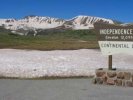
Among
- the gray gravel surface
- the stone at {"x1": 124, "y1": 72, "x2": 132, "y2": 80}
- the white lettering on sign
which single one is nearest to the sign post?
the white lettering on sign

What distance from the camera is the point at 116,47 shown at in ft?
50.7

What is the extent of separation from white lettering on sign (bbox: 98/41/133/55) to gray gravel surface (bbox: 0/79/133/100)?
1.44m

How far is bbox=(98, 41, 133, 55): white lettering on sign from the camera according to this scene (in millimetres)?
15242

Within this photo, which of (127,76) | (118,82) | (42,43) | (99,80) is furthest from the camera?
(42,43)

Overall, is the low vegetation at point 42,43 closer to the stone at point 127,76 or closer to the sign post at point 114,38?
the sign post at point 114,38

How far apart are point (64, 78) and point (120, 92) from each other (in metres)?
4.35

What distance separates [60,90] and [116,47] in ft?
11.4

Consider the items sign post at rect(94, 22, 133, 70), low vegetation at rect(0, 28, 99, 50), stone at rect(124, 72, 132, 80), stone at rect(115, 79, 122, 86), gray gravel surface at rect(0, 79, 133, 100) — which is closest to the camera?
gray gravel surface at rect(0, 79, 133, 100)

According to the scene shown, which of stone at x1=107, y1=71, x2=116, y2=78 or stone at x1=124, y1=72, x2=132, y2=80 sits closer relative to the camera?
stone at x1=124, y1=72, x2=132, y2=80

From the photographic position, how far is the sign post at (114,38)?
15.1 metres

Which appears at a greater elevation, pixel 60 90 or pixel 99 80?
pixel 99 80

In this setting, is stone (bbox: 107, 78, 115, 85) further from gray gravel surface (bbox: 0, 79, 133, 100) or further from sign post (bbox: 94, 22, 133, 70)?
sign post (bbox: 94, 22, 133, 70)

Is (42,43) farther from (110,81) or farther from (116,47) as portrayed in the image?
(110,81)

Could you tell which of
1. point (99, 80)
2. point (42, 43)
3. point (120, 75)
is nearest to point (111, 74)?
point (120, 75)
